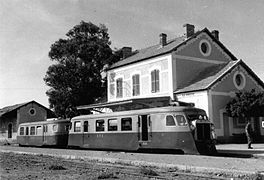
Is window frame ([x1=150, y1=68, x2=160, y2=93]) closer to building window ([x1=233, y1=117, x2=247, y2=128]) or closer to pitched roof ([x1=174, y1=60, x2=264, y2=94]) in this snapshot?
pitched roof ([x1=174, y1=60, x2=264, y2=94])

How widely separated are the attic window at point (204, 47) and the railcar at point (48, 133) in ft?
42.8

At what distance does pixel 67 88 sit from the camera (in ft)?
118

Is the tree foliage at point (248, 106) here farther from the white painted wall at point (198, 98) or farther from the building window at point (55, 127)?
the building window at point (55, 127)

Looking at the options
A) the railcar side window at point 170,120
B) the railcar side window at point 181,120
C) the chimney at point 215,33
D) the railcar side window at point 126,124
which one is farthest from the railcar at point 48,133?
the chimney at point 215,33

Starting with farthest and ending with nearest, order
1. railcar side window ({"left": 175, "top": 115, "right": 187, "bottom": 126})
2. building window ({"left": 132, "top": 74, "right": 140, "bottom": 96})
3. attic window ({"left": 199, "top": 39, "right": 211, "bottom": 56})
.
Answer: building window ({"left": 132, "top": 74, "right": 140, "bottom": 96}) → attic window ({"left": 199, "top": 39, "right": 211, "bottom": 56}) → railcar side window ({"left": 175, "top": 115, "right": 187, "bottom": 126})

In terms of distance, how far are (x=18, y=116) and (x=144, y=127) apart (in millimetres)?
26500

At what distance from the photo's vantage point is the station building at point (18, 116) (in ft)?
134

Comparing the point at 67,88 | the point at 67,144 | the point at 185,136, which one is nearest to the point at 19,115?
the point at 67,88

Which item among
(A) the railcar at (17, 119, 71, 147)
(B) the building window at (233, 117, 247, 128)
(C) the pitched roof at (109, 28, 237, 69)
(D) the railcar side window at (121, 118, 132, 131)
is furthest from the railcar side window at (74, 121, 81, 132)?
(B) the building window at (233, 117, 247, 128)

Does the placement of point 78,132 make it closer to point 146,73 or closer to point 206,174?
point 146,73

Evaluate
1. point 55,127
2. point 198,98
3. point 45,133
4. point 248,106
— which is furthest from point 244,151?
point 45,133

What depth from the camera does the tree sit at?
35.4m

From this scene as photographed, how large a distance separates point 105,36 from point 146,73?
10.1 m

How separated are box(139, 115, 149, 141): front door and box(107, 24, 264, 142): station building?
6.19m
